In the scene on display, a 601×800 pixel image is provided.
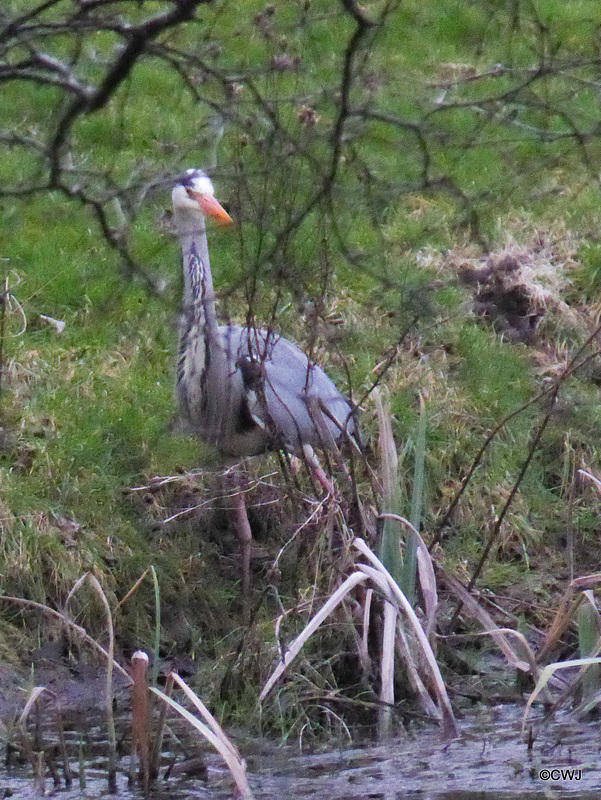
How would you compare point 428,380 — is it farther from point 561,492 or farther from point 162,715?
point 162,715

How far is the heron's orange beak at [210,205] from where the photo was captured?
218 inches

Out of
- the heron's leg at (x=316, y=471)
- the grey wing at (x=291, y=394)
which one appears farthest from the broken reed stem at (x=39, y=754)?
the grey wing at (x=291, y=394)

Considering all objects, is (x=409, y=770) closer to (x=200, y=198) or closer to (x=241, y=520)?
(x=241, y=520)

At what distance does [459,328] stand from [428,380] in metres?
0.48

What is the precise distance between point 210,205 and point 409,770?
8.22ft

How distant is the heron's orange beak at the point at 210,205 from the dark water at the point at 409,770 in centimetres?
219

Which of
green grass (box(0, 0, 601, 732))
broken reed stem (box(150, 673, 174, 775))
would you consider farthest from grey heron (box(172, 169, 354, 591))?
broken reed stem (box(150, 673, 174, 775))

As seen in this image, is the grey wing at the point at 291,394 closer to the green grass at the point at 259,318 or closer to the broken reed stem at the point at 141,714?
the green grass at the point at 259,318

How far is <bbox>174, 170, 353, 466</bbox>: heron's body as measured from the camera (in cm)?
539

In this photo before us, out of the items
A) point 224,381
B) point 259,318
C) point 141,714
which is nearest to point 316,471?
point 224,381

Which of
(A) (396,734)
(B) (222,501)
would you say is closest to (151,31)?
(A) (396,734)

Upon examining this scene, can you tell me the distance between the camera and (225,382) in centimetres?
549

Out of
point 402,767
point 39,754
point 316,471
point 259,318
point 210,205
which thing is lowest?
point 402,767

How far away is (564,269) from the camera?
6898mm
